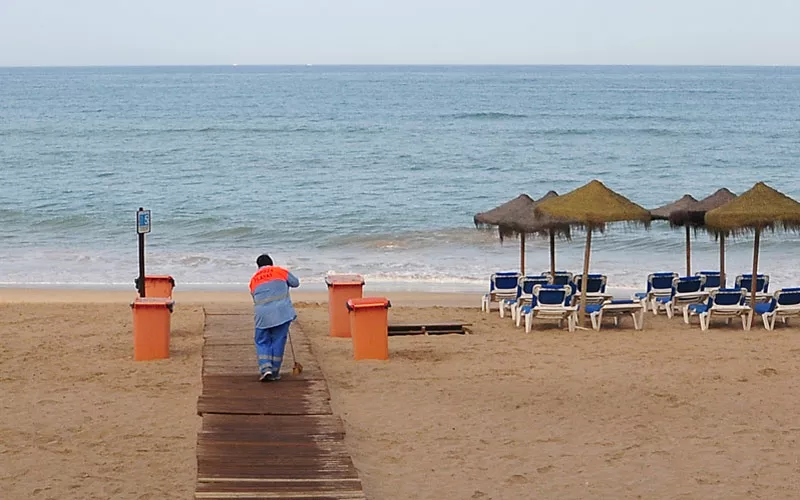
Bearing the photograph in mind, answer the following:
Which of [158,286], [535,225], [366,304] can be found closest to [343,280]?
[366,304]

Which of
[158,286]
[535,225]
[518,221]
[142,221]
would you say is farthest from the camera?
[518,221]

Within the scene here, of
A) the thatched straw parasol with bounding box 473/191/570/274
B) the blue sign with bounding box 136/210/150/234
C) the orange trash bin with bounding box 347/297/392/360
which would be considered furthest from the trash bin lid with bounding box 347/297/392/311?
the thatched straw parasol with bounding box 473/191/570/274

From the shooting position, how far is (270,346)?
9.12 m

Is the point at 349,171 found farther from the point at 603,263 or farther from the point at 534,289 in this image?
the point at 534,289

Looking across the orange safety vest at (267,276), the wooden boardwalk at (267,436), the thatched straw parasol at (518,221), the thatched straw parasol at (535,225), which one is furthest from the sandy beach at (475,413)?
the thatched straw parasol at (518,221)

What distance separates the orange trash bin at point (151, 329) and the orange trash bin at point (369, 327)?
1833mm

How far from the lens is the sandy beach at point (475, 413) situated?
24.0 ft

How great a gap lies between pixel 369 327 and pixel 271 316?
1.93 meters

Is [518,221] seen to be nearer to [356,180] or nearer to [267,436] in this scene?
[267,436]

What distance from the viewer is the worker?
29.8 feet

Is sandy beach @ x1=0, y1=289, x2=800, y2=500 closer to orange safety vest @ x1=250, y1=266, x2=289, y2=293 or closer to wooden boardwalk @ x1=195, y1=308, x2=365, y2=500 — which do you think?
wooden boardwalk @ x1=195, y1=308, x2=365, y2=500

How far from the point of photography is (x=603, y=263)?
20.9 meters

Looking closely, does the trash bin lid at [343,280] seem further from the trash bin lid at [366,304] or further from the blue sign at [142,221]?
the blue sign at [142,221]

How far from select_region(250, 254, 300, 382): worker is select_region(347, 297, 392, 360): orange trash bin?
1655 millimetres
